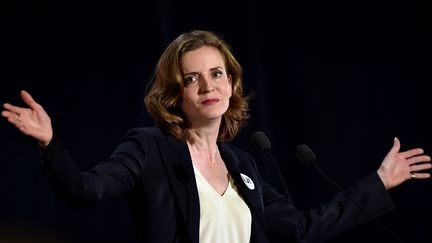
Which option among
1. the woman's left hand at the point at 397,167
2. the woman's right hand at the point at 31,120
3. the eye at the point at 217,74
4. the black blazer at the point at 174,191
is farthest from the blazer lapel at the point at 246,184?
the woman's right hand at the point at 31,120

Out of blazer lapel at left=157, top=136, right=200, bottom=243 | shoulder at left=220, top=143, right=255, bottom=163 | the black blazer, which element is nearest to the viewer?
the black blazer

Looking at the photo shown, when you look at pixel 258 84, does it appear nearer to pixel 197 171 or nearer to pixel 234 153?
pixel 234 153

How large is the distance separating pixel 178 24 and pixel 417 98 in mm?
1146

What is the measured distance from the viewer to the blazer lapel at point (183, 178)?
68.9 inches

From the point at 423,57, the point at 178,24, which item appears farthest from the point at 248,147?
the point at 423,57

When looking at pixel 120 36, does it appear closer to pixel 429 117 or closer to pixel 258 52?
pixel 258 52

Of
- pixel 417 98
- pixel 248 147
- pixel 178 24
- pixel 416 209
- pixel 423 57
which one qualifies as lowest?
pixel 416 209

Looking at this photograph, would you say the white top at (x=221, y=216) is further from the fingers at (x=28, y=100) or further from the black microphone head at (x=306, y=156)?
the fingers at (x=28, y=100)

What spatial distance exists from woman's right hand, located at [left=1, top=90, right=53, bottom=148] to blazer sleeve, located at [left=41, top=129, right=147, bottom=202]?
0.03m

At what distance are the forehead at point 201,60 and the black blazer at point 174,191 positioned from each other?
0.23m

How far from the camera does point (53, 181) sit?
1.45 metres

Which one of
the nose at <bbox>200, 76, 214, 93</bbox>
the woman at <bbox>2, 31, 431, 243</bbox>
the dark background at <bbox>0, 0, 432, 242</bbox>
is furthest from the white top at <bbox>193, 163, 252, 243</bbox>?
the dark background at <bbox>0, 0, 432, 242</bbox>

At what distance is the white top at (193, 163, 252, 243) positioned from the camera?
1.81 metres

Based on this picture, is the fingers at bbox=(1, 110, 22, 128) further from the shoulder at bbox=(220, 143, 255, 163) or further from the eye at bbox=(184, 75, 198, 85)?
the shoulder at bbox=(220, 143, 255, 163)
